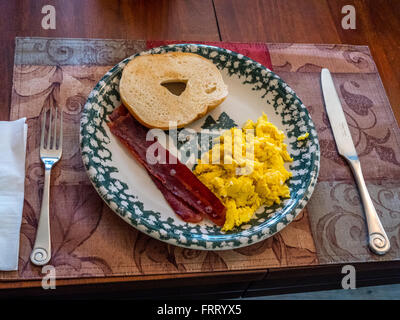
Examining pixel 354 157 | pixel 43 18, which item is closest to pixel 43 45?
pixel 43 18

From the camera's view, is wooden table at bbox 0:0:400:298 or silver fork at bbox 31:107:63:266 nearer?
silver fork at bbox 31:107:63:266

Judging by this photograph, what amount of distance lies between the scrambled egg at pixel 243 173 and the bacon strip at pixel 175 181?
32 millimetres

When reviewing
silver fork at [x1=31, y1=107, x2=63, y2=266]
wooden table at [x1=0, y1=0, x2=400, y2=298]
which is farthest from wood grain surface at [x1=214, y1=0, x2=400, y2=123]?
silver fork at [x1=31, y1=107, x2=63, y2=266]

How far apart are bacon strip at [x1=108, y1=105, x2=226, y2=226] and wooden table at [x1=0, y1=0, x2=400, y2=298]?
0.18m

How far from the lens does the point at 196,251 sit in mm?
1103

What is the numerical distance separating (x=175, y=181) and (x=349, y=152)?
2.11ft

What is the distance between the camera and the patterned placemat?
3.51 feet

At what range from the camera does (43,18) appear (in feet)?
5.13

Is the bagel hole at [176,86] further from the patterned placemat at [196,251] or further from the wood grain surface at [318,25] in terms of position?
the wood grain surface at [318,25]

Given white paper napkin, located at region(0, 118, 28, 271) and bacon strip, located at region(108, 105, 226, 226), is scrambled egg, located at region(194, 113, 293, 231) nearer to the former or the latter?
bacon strip, located at region(108, 105, 226, 226)

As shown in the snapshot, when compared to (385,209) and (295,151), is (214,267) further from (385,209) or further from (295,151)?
(385,209)
